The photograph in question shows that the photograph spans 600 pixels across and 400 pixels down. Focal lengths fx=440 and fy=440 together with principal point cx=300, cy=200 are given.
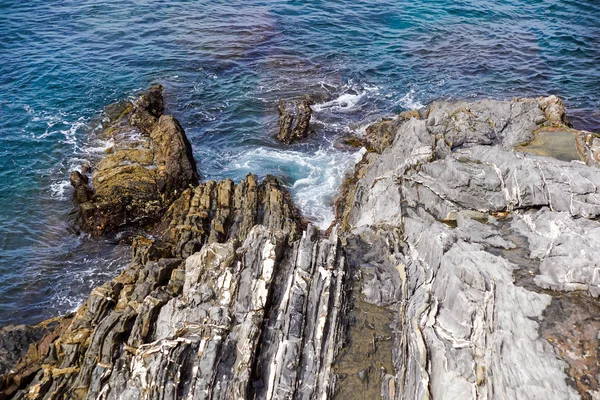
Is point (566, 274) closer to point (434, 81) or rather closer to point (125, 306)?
point (125, 306)

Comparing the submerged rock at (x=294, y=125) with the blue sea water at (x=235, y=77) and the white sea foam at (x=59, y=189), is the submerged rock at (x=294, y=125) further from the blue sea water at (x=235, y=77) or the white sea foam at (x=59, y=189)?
the white sea foam at (x=59, y=189)

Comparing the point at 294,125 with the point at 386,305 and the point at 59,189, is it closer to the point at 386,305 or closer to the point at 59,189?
the point at 59,189

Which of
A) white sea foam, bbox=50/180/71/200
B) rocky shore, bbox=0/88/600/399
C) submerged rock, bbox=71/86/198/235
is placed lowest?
white sea foam, bbox=50/180/71/200

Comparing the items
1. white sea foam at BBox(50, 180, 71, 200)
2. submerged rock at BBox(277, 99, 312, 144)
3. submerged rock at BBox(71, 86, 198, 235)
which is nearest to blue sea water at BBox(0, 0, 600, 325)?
white sea foam at BBox(50, 180, 71, 200)

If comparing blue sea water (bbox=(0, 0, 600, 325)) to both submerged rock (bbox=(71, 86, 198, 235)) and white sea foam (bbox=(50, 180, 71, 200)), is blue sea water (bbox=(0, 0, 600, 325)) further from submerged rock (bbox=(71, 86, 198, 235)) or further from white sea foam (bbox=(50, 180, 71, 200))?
submerged rock (bbox=(71, 86, 198, 235))

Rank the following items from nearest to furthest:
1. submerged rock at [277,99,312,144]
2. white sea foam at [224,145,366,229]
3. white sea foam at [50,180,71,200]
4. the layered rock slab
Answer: the layered rock slab → white sea foam at [224,145,366,229] → white sea foam at [50,180,71,200] → submerged rock at [277,99,312,144]

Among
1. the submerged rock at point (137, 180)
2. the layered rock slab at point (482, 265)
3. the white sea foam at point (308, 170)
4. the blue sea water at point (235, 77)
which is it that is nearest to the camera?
the layered rock slab at point (482, 265)

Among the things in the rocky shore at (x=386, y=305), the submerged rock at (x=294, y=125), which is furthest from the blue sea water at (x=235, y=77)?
the rocky shore at (x=386, y=305)
